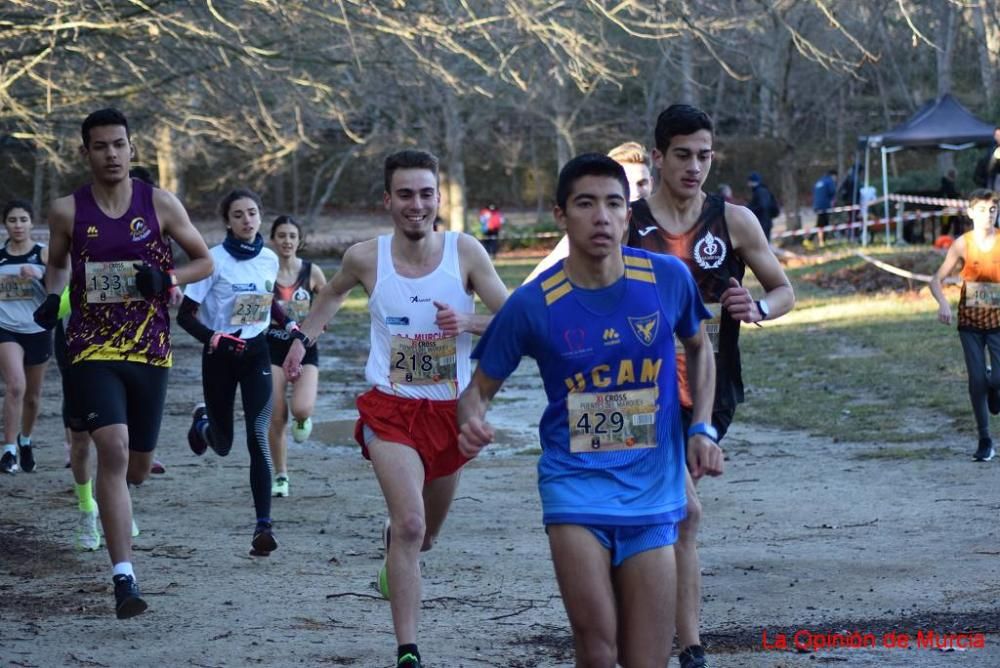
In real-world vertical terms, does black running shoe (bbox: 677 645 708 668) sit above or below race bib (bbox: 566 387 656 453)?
below

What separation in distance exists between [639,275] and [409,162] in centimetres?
185

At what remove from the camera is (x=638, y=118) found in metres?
49.1

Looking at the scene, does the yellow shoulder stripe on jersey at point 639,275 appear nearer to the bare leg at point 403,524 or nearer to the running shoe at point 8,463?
the bare leg at point 403,524

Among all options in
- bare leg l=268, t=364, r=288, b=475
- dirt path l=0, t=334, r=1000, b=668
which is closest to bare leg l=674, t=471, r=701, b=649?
dirt path l=0, t=334, r=1000, b=668

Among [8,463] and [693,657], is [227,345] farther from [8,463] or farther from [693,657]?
[693,657]

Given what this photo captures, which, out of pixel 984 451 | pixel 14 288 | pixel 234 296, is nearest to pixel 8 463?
pixel 14 288

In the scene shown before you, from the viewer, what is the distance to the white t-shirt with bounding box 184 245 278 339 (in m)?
8.87

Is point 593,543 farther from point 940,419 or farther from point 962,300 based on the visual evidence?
point 940,419

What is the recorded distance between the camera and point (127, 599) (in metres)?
6.43

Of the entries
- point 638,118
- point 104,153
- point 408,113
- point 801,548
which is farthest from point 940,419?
point 638,118

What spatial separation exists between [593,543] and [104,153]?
135 inches

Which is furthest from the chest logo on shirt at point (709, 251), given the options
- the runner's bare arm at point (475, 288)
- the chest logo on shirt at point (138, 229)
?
the chest logo on shirt at point (138, 229)

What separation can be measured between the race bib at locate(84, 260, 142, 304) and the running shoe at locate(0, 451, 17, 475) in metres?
4.83

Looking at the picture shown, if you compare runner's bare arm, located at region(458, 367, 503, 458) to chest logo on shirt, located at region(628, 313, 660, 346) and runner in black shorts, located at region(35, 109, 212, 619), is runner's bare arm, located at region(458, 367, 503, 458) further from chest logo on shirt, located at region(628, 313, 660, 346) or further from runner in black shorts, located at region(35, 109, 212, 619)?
runner in black shorts, located at region(35, 109, 212, 619)
